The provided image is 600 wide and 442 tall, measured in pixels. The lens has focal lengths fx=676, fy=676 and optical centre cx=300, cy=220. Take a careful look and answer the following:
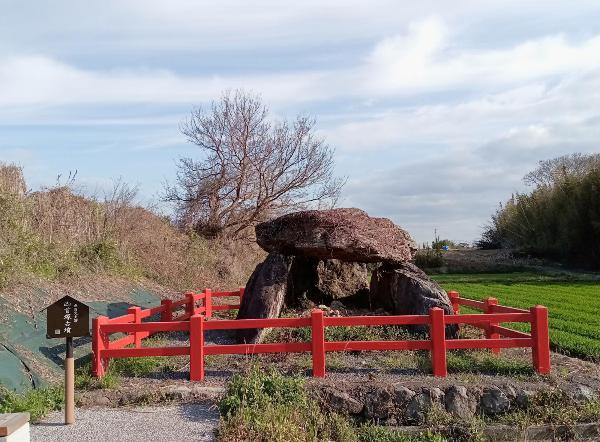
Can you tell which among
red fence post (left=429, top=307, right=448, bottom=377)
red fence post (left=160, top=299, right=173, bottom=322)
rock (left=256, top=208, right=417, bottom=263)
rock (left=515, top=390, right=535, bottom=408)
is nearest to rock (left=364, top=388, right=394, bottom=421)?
red fence post (left=429, top=307, right=448, bottom=377)

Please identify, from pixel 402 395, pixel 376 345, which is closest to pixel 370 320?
pixel 376 345

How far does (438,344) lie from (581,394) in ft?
5.99

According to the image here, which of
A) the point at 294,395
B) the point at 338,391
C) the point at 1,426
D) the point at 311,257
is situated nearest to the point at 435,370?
the point at 338,391

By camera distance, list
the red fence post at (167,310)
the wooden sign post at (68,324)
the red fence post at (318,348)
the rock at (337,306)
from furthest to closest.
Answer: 1. the rock at (337,306)
2. the red fence post at (167,310)
3. the red fence post at (318,348)
4. the wooden sign post at (68,324)

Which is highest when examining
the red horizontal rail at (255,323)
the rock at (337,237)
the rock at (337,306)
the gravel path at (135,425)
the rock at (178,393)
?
the rock at (337,237)

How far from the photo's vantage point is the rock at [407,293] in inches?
448

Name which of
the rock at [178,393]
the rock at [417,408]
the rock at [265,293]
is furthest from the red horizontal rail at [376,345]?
the rock at [265,293]

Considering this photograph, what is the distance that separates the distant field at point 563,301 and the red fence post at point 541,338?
1942 mm

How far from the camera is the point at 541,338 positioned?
9094 millimetres

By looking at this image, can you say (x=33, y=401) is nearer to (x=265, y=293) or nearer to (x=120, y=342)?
(x=120, y=342)

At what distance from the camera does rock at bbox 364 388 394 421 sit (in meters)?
8.13

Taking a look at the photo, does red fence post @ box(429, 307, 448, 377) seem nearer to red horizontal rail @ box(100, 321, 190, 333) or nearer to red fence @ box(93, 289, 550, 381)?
red fence @ box(93, 289, 550, 381)

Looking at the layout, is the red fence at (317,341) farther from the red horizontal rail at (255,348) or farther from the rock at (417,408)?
the rock at (417,408)

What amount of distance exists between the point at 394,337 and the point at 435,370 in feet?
7.22
